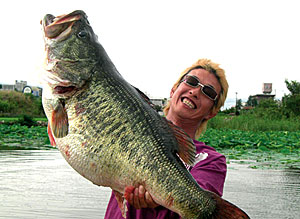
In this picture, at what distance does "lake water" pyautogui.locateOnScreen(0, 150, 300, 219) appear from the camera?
650 centimetres

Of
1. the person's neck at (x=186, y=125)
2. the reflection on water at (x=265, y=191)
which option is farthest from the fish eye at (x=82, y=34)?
the reflection on water at (x=265, y=191)

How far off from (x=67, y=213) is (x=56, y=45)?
4.45m

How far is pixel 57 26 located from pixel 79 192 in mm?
5796

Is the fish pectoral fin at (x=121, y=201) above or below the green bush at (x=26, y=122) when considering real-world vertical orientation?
above

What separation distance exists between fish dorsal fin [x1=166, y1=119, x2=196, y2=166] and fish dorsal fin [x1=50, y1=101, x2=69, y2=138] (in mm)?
690

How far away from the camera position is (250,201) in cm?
723

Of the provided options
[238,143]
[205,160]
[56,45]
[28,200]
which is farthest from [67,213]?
[238,143]

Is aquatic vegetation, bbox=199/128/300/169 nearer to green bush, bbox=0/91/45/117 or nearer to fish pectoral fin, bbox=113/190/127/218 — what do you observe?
fish pectoral fin, bbox=113/190/127/218

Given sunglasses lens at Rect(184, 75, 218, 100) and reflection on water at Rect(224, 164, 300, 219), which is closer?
sunglasses lens at Rect(184, 75, 218, 100)

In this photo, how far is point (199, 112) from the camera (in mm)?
3295

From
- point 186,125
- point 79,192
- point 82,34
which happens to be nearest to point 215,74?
point 186,125

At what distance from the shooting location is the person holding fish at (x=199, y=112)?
2760 millimetres

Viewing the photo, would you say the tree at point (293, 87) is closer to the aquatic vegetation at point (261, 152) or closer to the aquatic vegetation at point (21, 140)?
the aquatic vegetation at point (261, 152)

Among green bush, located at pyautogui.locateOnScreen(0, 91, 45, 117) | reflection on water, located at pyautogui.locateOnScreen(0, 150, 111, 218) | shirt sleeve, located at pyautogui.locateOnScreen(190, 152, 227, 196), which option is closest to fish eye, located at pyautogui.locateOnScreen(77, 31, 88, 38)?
shirt sleeve, located at pyautogui.locateOnScreen(190, 152, 227, 196)
